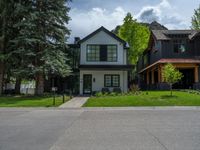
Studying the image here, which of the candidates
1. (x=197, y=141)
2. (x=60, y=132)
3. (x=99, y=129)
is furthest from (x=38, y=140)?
(x=197, y=141)

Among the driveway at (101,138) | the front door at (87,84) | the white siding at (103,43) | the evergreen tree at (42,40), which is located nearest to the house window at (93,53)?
the white siding at (103,43)

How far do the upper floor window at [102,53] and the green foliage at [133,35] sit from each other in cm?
1369

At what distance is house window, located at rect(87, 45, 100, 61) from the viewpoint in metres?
33.5

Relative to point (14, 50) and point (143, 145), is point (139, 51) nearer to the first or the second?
point (14, 50)

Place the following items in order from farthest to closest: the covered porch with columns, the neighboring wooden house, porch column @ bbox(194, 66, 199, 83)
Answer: the neighboring wooden house, porch column @ bbox(194, 66, 199, 83), the covered porch with columns

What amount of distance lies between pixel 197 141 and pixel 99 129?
353cm

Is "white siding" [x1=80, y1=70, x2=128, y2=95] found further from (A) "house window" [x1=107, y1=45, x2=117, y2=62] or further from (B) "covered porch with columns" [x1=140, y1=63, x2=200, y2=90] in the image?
(B) "covered porch with columns" [x1=140, y1=63, x2=200, y2=90]

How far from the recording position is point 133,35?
46.9m

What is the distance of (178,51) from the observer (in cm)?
3597

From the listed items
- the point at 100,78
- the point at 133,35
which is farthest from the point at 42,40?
the point at 133,35

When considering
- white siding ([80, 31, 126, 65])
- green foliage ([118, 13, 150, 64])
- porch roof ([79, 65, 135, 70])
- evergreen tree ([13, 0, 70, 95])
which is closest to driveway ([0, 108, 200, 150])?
evergreen tree ([13, 0, 70, 95])

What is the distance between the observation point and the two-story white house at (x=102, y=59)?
33188 mm

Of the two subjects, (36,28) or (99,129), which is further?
(36,28)

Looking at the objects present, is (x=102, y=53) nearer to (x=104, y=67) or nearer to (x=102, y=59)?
(x=102, y=59)
